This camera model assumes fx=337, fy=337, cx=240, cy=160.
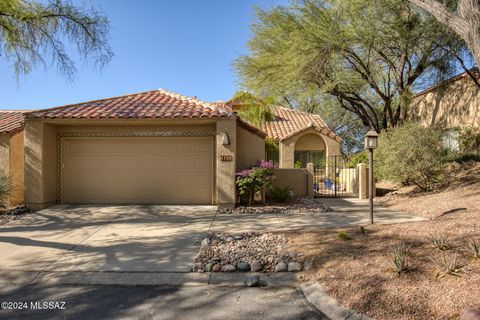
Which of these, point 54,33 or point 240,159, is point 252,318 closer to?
point 240,159

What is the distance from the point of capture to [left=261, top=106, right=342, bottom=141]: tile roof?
22438mm

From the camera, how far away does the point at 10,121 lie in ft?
45.2

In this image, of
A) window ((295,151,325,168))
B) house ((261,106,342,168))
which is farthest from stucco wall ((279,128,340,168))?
window ((295,151,325,168))

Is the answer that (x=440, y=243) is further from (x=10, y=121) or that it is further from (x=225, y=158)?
(x=10, y=121)

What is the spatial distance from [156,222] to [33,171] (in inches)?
194

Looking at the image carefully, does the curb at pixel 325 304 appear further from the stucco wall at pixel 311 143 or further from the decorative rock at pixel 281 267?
the stucco wall at pixel 311 143

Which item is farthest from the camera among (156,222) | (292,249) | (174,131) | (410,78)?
(410,78)

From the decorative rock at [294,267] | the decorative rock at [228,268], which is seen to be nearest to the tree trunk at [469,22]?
the decorative rock at [294,267]

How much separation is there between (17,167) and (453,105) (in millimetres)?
20278

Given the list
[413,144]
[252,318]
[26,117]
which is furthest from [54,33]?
[413,144]

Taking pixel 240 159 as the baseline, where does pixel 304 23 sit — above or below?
above

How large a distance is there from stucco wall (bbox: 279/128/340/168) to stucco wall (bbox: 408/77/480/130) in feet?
18.2

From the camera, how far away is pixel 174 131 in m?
11.5

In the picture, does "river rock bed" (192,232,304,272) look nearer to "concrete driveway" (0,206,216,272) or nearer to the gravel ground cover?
"concrete driveway" (0,206,216,272)
